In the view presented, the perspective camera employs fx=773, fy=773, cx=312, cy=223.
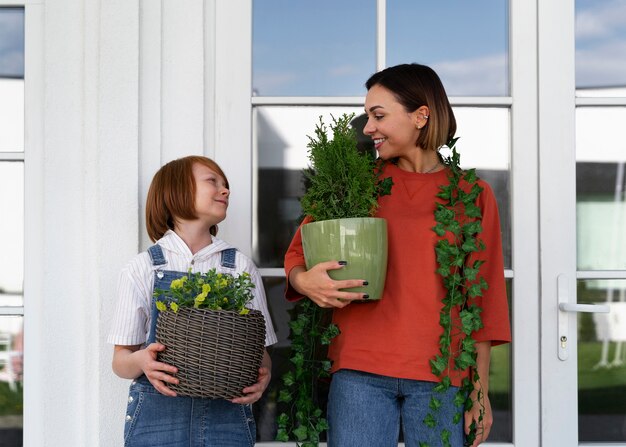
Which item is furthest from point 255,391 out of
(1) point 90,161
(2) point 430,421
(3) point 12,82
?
(3) point 12,82

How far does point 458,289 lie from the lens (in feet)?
6.12

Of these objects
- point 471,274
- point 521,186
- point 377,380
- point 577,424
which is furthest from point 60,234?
point 577,424

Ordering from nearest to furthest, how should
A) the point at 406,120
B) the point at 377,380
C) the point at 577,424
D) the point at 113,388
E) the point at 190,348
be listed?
the point at 190,348 → the point at 377,380 → the point at 406,120 → the point at 113,388 → the point at 577,424

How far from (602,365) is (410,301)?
0.88 metres

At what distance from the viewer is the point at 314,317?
200cm

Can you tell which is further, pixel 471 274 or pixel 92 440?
pixel 92 440

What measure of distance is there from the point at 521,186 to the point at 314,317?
794mm

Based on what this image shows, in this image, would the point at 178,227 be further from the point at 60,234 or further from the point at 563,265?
the point at 563,265

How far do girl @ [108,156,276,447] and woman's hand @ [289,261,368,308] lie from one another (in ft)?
0.79

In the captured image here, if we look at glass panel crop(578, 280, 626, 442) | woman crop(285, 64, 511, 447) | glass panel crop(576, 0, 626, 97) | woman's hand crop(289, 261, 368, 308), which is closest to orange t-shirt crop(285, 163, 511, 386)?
woman crop(285, 64, 511, 447)

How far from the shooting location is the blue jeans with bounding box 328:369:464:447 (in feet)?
5.88

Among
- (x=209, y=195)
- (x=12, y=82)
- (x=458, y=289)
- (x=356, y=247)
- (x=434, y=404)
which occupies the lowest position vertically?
(x=434, y=404)

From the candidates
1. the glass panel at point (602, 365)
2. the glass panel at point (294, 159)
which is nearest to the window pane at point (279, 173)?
the glass panel at point (294, 159)

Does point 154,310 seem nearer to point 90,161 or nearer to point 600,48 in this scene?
point 90,161
